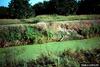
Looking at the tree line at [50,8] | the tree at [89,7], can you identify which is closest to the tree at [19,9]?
the tree line at [50,8]

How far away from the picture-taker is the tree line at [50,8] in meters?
3.48

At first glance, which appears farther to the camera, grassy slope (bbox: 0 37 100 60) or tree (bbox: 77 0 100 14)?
tree (bbox: 77 0 100 14)

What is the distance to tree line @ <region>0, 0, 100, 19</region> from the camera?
3.48 metres

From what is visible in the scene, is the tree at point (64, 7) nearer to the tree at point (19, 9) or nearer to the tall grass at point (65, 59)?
the tree at point (19, 9)

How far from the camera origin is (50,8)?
370cm

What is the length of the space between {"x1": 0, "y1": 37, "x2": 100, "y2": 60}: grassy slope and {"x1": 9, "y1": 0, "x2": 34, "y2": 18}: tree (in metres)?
0.46

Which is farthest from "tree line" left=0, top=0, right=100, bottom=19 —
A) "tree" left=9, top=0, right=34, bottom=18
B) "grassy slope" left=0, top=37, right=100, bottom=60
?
"grassy slope" left=0, top=37, right=100, bottom=60

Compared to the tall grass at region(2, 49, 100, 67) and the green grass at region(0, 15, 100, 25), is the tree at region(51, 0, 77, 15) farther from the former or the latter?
the tall grass at region(2, 49, 100, 67)

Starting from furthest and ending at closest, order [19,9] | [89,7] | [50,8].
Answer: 1. [89,7]
2. [50,8]
3. [19,9]

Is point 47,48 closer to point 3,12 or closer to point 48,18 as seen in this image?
point 48,18

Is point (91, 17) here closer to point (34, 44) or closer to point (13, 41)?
point (34, 44)

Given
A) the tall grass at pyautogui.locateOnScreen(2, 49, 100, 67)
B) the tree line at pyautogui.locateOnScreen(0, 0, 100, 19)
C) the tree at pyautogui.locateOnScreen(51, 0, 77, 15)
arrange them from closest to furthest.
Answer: the tall grass at pyautogui.locateOnScreen(2, 49, 100, 67), the tree line at pyautogui.locateOnScreen(0, 0, 100, 19), the tree at pyautogui.locateOnScreen(51, 0, 77, 15)

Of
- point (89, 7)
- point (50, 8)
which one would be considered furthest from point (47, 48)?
point (89, 7)

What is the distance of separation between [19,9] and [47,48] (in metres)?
0.69
